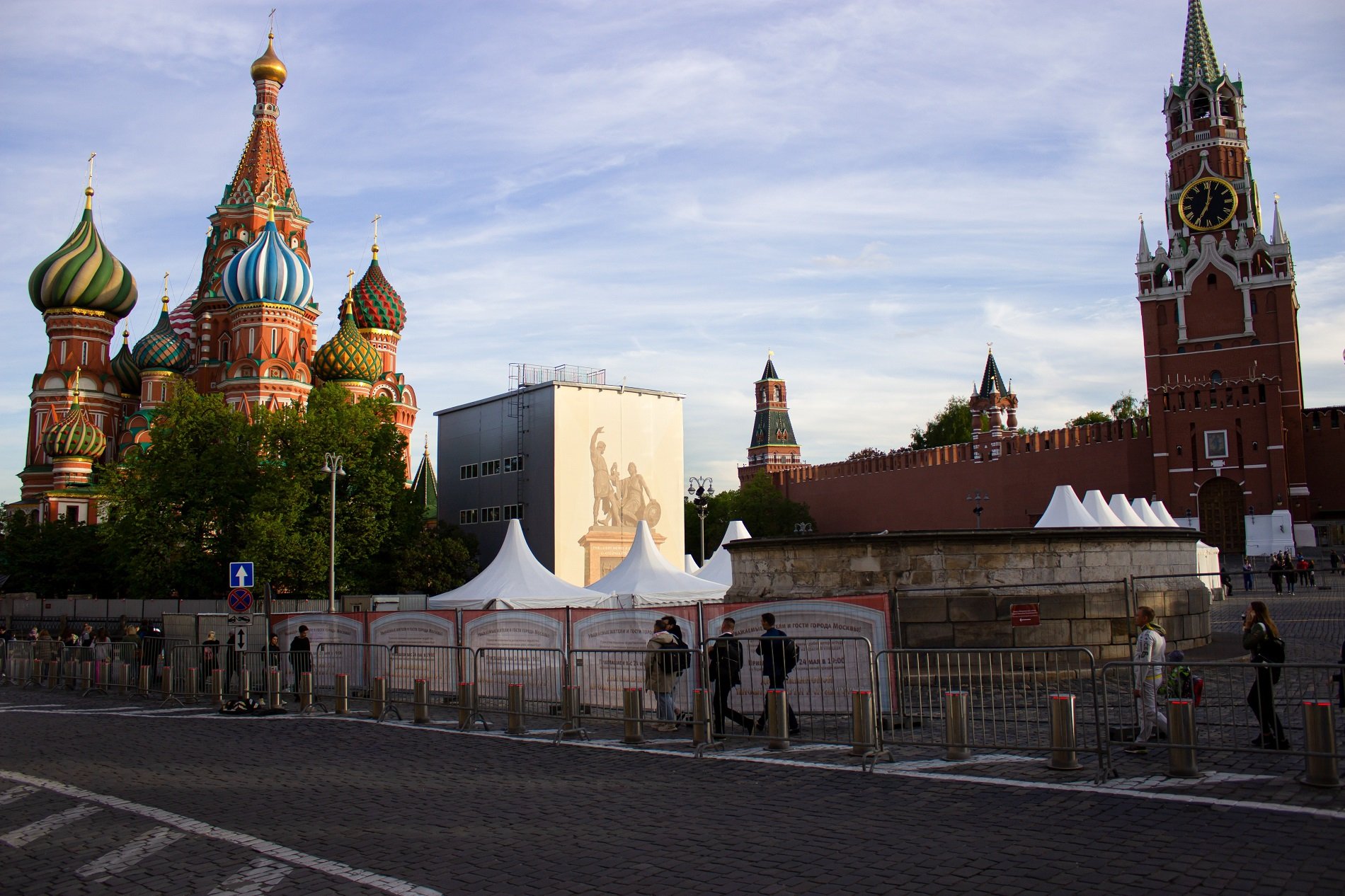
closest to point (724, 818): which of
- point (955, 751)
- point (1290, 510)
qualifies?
point (955, 751)

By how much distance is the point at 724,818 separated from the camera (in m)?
7.62

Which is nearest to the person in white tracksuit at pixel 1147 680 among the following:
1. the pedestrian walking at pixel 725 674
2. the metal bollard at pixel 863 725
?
the metal bollard at pixel 863 725

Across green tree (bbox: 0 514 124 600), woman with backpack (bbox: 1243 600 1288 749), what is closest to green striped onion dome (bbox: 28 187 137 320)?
green tree (bbox: 0 514 124 600)

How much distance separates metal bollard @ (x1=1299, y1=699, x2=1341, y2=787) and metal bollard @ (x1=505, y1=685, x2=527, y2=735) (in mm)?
8032

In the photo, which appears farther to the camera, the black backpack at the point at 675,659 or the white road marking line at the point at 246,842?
the black backpack at the point at 675,659

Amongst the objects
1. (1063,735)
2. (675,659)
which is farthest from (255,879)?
(675,659)

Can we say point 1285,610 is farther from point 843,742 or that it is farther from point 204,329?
point 204,329

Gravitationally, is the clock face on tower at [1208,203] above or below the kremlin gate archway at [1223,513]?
above

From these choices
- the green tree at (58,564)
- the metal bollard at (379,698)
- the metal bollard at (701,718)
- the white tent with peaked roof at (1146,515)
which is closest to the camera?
the metal bollard at (701,718)

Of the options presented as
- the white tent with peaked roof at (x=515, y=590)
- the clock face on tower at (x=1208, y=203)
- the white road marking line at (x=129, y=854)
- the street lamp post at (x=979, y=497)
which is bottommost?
the white road marking line at (x=129, y=854)

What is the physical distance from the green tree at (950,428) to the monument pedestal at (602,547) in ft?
143

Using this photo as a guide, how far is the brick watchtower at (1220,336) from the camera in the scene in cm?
5919

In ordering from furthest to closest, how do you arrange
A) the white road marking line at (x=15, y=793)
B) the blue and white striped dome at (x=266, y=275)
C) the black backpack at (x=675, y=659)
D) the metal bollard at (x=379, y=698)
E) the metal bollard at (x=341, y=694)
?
the blue and white striped dome at (x=266, y=275), the metal bollard at (x=341, y=694), the metal bollard at (x=379, y=698), the black backpack at (x=675, y=659), the white road marking line at (x=15, y=793)

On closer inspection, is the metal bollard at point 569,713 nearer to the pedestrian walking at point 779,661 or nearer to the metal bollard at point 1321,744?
A: the pedestrian walking at point 779,661
